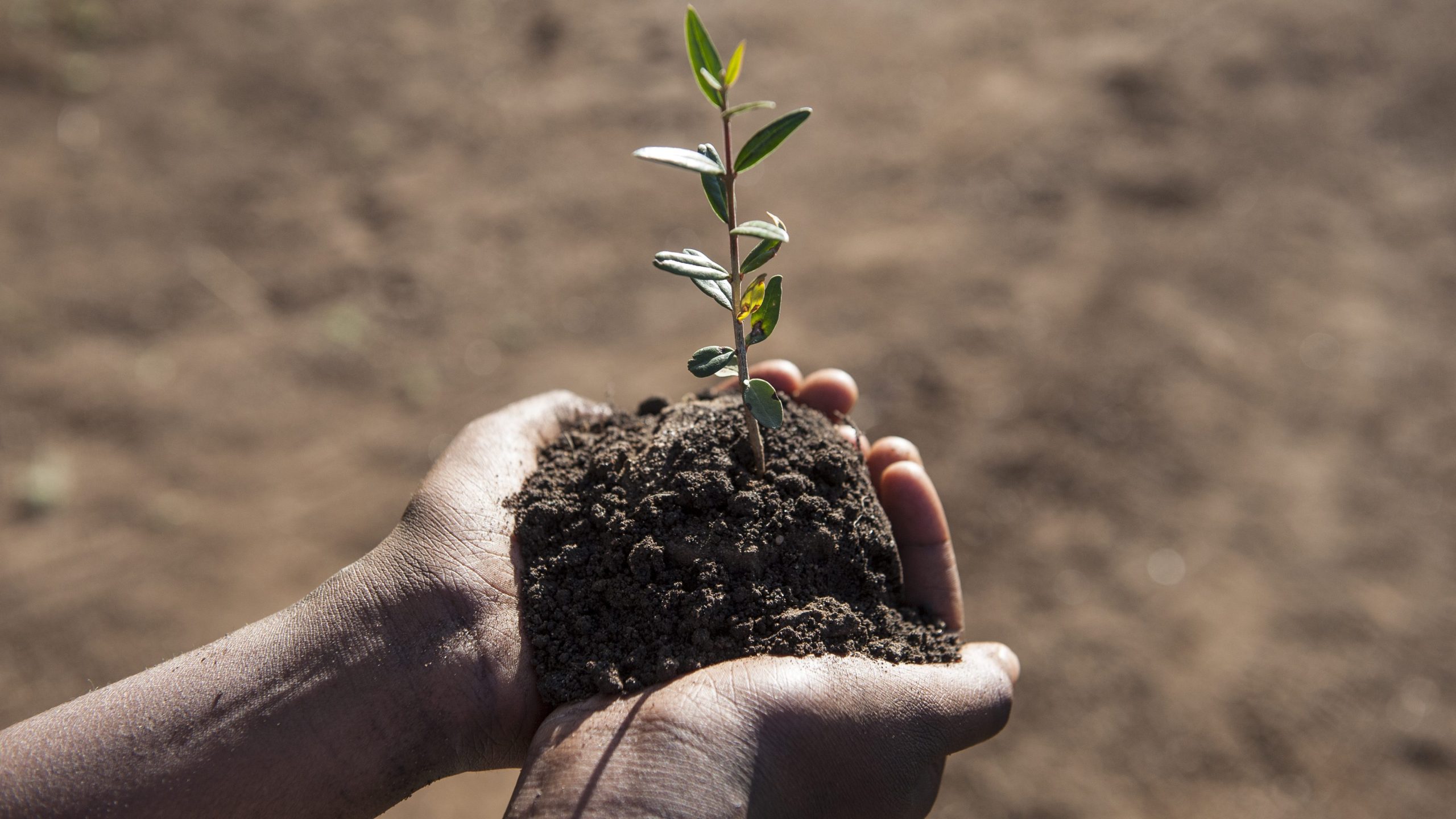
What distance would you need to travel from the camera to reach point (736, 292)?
1.90 metres

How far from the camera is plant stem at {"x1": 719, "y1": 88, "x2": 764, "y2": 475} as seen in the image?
1.77 m

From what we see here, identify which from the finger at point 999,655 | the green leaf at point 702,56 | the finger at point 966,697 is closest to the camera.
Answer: the green leaf at point 702,56

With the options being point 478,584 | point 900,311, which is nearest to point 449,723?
point 478,584

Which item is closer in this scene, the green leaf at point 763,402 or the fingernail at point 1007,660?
the green leaf at point 763,402

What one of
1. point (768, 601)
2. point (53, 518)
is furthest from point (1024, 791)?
point (53, 518)

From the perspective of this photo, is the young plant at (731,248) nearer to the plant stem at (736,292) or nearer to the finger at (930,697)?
the plant stem at (736,292)

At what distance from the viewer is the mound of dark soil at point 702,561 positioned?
1.95m

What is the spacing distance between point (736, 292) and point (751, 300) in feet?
0.29

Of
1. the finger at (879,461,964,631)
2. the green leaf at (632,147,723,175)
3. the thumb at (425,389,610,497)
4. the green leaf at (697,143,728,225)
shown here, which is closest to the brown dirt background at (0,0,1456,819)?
the finger at (879,461,964,631)

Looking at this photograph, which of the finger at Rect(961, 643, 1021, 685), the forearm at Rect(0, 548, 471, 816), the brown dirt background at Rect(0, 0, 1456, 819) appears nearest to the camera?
the forearm at Rect(0, 548, 471, 816)

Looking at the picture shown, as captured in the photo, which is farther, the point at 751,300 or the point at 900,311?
the point at 900,311

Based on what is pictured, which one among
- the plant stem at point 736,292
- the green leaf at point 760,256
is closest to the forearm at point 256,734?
the plant stem at point 736,292

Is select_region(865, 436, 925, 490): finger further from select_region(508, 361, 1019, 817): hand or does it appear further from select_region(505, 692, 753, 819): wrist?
select_region(505, 692, 753, 819): wrist

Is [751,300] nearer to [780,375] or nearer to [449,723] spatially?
[780,375]
